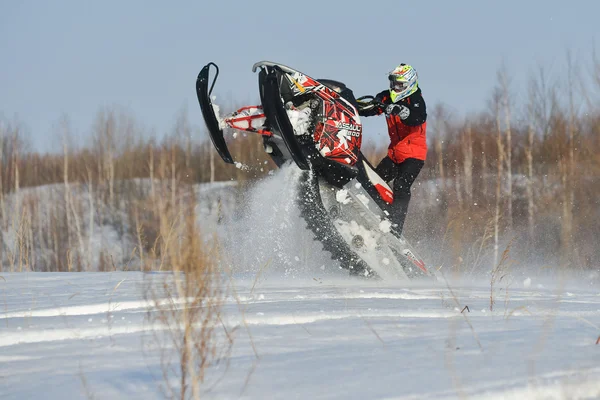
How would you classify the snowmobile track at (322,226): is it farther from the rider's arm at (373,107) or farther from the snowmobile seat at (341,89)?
the rider's arm at (373,107)

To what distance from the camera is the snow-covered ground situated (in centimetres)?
207

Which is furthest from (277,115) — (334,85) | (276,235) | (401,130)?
(401,130)

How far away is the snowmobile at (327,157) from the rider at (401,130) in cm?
11

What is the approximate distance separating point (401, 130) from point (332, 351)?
14.4 ft

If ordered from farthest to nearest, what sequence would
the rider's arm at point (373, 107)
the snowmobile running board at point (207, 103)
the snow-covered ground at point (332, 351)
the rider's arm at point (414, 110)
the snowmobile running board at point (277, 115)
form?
1. the rider's arm at point (373, 107)
2. the rider's arm at point (414, 110)
3. the snowmobile running board at point (207, 103)
4. the snowmobile running board at point (277, 115)
5. the snow-covered ground at point (332, 351)

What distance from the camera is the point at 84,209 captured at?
117 feet

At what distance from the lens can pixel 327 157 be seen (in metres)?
5.86

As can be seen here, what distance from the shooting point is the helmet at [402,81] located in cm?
642

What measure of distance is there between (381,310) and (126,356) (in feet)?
4.86

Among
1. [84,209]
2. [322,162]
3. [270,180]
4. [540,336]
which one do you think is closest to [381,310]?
[540,336]

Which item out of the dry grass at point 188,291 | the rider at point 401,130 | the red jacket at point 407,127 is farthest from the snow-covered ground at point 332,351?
the red jacket at point 407,127

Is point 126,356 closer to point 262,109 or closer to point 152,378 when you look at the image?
point 152,378

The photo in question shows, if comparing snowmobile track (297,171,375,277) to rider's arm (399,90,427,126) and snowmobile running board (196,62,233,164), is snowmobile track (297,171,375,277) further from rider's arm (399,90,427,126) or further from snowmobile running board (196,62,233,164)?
rider's arm (399,90,427,126)

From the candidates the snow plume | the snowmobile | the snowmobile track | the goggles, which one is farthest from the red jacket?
the snow plume
